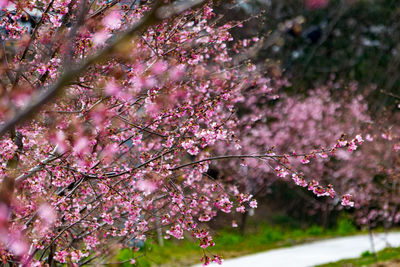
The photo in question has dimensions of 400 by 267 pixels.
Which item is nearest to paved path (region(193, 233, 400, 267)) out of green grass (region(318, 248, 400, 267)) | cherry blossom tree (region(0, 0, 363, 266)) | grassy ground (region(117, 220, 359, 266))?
green grass (region(318, 248, 400, 267))

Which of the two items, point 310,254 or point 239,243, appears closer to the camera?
point 310,254

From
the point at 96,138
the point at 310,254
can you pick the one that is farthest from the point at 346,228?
the point at 96,138

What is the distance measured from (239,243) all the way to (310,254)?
8.27 feet

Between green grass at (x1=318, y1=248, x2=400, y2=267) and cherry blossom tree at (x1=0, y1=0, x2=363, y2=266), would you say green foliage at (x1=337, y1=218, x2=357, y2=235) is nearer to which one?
green grass at (x1=318, y1=248, x2=400, y2=267)

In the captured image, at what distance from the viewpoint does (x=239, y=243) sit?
13078 millimetres

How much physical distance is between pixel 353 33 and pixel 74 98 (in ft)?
52.6

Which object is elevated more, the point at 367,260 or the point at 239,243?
the point at 239,243

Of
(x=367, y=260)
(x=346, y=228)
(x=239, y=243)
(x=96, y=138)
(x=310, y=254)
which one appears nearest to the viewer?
(x=96, y=138)

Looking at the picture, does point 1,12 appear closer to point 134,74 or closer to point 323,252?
point 134,74

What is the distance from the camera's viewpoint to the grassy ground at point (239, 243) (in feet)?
33.7

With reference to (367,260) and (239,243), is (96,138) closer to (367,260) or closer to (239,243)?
(367,260)

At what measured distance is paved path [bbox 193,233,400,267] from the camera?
989 cm

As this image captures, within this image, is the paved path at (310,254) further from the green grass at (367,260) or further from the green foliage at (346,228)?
the green foliage at (346,228)

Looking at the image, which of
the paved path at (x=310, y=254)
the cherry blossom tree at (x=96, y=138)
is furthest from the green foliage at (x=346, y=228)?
the cherry blossom tree at (x=96, y=138)
